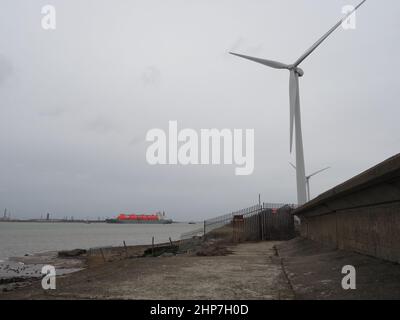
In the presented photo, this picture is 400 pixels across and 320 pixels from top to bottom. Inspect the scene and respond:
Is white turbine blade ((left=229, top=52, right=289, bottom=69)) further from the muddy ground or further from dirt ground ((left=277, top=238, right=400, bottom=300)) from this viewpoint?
dirt ground ((left=277, top=238, right=400, bottom=300))

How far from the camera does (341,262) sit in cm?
814

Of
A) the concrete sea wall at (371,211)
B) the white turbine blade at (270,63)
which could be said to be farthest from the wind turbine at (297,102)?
the concrete sea wall at (371,211)

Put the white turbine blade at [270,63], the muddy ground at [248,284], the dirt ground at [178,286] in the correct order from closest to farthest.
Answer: the muddy ground at [248,284] → the dirt ground at [178,286] → the white turbine blade at [270,63]

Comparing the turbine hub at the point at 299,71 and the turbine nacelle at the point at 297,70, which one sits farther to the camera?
the turbine hub at the point at 299,71

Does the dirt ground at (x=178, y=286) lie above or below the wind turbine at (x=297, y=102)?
below

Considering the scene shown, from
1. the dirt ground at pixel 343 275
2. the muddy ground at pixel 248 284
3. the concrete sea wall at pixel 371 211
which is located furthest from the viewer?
the muddy ground at pixel 248 284

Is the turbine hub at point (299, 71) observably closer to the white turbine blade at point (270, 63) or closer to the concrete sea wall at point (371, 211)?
the white turbine blade at point (270, 63)

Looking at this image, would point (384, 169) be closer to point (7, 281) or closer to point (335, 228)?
point (335, 228)

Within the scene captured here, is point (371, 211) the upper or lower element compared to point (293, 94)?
lower

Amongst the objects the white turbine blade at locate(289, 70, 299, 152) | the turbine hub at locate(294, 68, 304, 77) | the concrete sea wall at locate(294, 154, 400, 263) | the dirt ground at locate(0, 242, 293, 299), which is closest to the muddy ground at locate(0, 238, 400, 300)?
the dirt ground at locate(0, 242, 293, 299)

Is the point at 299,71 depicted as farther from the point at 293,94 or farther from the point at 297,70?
the point at 293,94

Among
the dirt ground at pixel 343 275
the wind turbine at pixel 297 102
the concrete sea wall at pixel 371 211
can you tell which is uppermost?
the wind turbine at pixel 297 102

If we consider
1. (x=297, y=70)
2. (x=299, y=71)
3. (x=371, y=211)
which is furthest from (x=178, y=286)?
(x=299, y=71)
